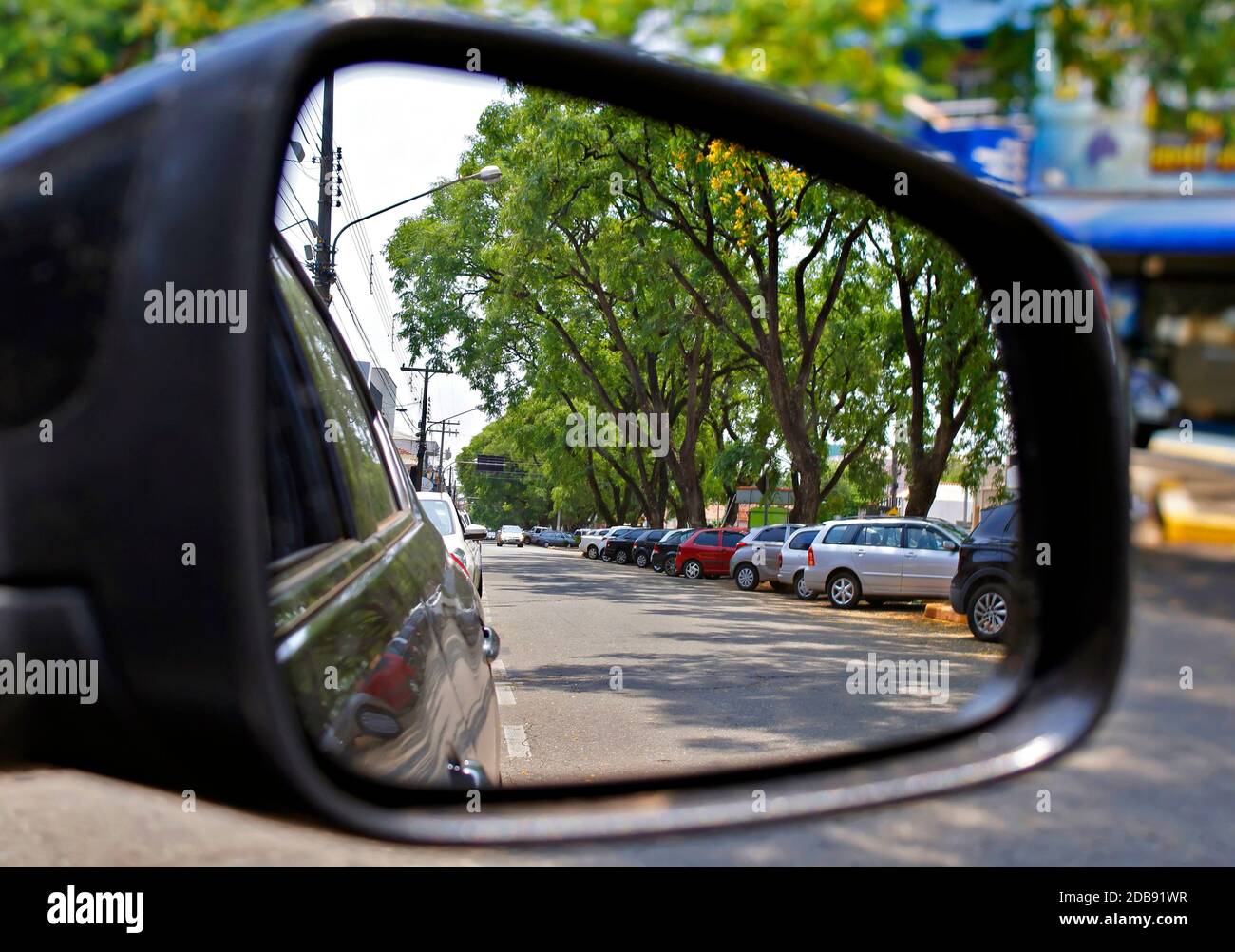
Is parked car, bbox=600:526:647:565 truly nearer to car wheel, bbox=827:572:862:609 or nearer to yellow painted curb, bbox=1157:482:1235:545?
car wheel, bbox=827:572:862:609

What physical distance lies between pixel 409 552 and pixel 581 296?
23.6m

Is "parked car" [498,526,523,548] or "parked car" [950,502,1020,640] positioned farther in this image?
"parked car" [498,526,523,548]

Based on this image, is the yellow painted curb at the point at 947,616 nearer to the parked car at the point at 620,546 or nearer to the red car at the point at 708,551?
the red car at the point at 708,551

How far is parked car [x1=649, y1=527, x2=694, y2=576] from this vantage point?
119 ft

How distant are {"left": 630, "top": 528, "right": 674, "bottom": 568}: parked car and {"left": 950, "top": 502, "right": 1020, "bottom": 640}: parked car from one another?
39.5 meters

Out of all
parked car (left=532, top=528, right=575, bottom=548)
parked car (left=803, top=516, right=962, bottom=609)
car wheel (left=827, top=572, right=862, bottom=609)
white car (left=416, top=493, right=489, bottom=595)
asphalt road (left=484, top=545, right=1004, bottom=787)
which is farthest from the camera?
parked car (left=532, top=528, right=575, bottom=548)

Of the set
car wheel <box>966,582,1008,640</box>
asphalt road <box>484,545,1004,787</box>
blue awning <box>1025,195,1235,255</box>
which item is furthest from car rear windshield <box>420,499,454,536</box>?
blue awning <box>1025,195,1235,255</box>

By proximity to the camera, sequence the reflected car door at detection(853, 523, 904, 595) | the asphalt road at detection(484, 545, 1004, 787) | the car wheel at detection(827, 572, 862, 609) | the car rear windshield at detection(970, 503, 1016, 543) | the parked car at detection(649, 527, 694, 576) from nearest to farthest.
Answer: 1. the car rear windshield at detection(970, 503, 1016, 543)
2. the asphalt road at detection(484, 545, 1004, 787)
3. the reflected car door at detection(853, 523, 904, 595)
4. the car wheel at detection(827, 572, 862, 609)
5. the parked car at detection(649, 527, 694, 576)

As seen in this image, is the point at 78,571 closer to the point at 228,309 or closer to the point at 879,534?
the point at 228,309

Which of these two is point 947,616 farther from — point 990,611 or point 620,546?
point 620,546

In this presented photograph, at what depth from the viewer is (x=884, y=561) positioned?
7195mm

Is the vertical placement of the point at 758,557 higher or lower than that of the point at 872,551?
lower

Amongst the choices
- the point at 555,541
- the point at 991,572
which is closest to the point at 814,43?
the point at 991,572

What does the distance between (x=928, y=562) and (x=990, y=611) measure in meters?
2.70
